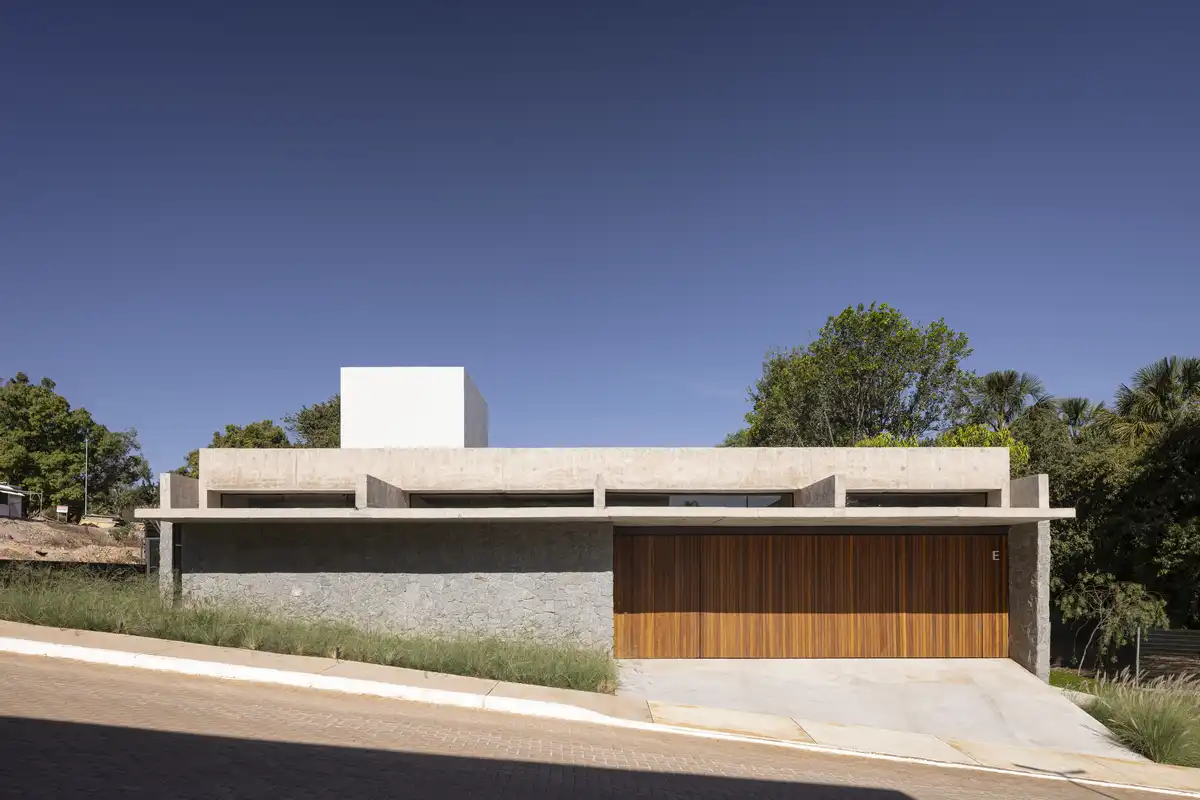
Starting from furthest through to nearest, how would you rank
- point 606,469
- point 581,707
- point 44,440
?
point 44,440, point 606,469, point 581,707

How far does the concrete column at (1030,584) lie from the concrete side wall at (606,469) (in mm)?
1122

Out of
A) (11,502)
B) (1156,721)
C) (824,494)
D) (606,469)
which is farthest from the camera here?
(11,502)

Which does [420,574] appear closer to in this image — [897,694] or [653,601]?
[653,601]

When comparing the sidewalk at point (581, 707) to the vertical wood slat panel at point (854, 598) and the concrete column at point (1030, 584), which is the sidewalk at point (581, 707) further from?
the vertical wood slat panel at point (854, 598)

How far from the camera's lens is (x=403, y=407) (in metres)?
18.9

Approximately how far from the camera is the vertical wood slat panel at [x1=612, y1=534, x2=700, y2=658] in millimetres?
15602

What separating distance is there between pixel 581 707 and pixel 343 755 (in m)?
3.65

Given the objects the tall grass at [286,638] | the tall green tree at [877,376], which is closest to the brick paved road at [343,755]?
the tall grass at [286,638]

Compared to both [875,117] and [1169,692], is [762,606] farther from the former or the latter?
[875,117]

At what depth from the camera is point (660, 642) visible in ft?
51.2

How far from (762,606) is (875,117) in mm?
13407

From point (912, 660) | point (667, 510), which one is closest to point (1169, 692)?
point (912, 660)

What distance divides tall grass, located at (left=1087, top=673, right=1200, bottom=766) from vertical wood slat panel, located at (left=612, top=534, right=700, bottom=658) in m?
6.74

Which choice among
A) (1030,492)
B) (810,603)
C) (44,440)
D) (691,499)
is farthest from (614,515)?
(44,440)
